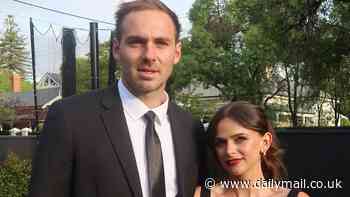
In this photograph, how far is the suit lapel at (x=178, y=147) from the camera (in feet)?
7.50

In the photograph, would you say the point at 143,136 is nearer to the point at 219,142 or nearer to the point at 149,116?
the point at 149,116

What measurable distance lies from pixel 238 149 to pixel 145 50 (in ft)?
2.25

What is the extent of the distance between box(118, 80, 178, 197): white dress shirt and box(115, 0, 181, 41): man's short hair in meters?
0.29

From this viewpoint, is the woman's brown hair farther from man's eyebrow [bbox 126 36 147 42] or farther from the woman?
man's eyebrow [bbox 126 36 147 42]

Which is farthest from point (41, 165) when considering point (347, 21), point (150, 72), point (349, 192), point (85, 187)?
point (347, 21)

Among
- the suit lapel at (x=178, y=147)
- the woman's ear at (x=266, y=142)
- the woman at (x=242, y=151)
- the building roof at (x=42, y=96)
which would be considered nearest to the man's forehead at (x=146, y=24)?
the suit lapel at (x=178, y=147)

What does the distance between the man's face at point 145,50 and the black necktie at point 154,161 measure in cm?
16

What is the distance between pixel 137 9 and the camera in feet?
7.25

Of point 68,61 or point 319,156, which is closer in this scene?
point 319,156

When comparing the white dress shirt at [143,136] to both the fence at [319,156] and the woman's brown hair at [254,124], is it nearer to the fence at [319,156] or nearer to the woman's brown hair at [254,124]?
the woman's brown hair at [254,124]

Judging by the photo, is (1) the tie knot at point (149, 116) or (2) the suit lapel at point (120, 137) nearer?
(2) the suit lapel at point (120, 137)

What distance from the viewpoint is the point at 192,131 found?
2594 millimetres

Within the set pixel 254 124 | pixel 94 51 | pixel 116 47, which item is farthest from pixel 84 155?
pixel 94 51

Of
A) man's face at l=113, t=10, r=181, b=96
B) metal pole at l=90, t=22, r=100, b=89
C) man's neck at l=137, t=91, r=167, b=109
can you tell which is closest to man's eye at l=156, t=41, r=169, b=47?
man's face at l=113, t=10, r=181, b=96
